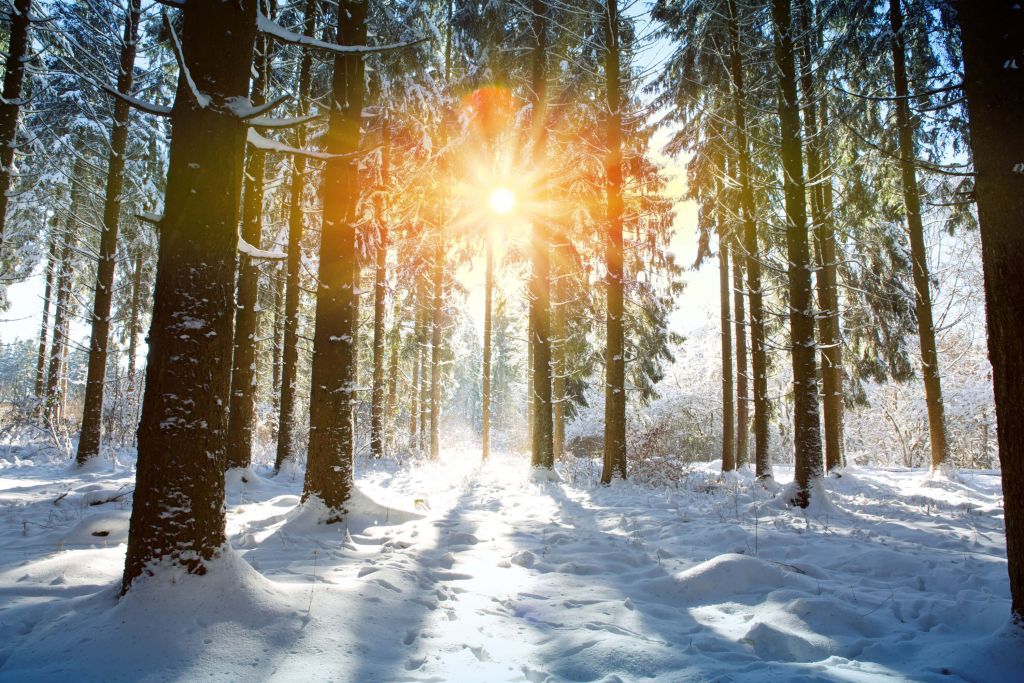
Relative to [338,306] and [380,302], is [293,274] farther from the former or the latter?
[338,306]

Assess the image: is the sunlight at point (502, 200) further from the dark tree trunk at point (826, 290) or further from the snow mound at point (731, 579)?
the snow mound at point (731, 579)

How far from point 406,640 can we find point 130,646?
1.47m

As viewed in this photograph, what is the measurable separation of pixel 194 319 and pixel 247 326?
23.5ft

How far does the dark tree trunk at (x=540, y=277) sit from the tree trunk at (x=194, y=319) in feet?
32.3

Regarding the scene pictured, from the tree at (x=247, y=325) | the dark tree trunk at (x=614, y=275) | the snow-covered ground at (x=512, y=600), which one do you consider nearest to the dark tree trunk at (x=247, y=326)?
the tree at (x=247, y=325)

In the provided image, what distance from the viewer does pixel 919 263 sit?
1191 centimetres

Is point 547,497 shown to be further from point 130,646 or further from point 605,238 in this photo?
point 130,646

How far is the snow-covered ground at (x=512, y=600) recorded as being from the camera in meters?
2.72

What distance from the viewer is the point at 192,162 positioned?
339 centimetres

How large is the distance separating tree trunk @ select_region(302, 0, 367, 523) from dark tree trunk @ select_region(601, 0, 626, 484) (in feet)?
19.9

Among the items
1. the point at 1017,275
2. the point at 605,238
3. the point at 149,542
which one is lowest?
the point at 149,542

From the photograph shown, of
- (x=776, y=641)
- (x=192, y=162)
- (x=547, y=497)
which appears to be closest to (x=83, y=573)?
(x=192, y=162)

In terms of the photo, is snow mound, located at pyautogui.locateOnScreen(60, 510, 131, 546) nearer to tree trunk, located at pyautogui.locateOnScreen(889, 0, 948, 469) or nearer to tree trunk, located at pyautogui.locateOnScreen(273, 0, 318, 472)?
tree trunk, located at pyautogui.locateOnScreen(273, 0, 318, 472)

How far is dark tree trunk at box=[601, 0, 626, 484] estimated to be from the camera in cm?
1109
